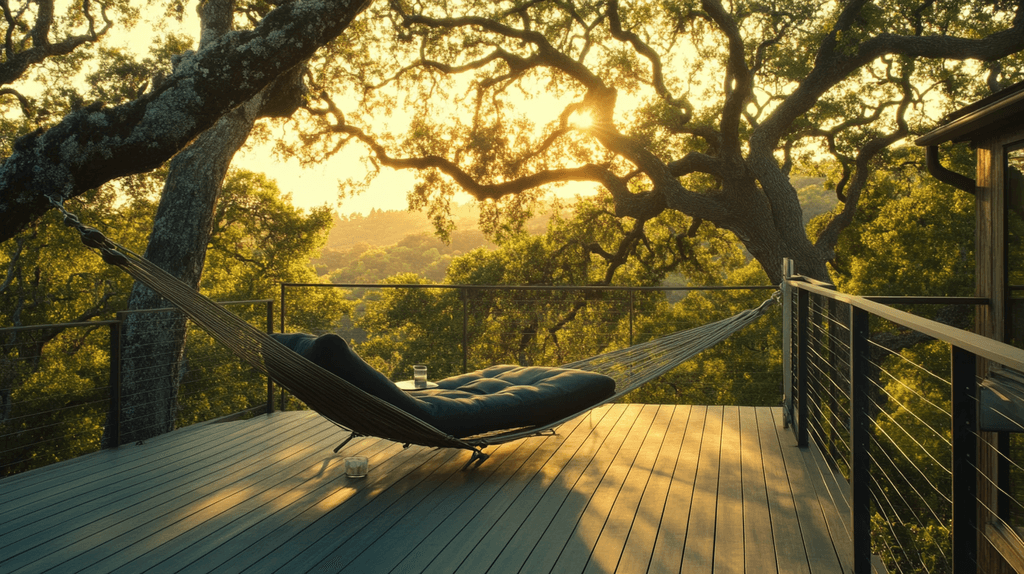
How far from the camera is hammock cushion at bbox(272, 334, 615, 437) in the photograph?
280 cm

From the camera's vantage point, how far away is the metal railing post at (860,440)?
1.92 metres

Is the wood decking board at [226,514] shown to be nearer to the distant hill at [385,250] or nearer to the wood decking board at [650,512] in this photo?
the wood decking board at [650,512]

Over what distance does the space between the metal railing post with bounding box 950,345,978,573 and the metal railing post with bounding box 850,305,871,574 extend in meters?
0.62

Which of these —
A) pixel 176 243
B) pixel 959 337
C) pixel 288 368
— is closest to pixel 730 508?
pixel 959 337

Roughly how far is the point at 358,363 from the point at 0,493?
5.02ft

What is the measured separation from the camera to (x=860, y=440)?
1.93 metres

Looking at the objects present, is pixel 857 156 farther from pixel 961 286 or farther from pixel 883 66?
pixel 961 286

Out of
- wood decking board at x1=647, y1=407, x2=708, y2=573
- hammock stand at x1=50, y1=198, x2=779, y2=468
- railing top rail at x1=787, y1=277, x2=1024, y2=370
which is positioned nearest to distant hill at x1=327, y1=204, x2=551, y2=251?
wood decking board at x1=647, y1=407, x2=708, y2=573

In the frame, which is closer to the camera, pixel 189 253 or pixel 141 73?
pixel 189 253

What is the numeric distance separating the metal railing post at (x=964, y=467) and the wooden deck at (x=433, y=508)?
83 centimetres

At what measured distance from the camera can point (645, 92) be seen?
1050cm

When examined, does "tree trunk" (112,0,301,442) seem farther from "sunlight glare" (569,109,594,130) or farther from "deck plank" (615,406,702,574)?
"deck plank" (615,406,702,574)

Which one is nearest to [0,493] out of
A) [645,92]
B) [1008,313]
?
[1008,313]

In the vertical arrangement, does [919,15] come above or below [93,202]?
above
